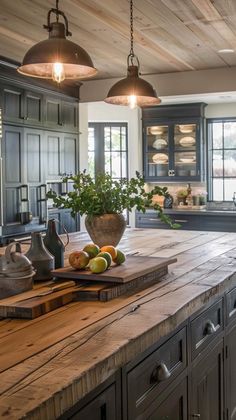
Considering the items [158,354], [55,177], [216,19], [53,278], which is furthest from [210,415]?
[55,177]

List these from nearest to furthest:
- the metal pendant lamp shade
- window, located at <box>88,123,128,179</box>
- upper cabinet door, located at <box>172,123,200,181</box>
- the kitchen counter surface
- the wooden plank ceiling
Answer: the metal pendant lamp shade → the wooden plank ceiling → the kitchen counter surface → upper cabinet door, located at <box>172,123,200,181</box> → window, located at <box>88,123,128,179</box>

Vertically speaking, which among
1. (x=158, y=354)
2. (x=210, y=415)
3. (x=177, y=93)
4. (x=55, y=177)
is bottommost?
(x=210, y=415)

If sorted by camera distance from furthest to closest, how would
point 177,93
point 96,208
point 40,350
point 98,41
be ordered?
point 177,93 → point 98,41 → point 96,208 → point 40,350

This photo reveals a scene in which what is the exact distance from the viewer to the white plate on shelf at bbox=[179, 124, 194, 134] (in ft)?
24.3

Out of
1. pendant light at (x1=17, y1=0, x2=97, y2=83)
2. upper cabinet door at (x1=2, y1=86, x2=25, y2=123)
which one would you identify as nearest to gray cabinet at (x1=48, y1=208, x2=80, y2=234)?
upper cabinet door at (x1=2, y1=86, x2=25, y2=123)

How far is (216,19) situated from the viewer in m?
3.68

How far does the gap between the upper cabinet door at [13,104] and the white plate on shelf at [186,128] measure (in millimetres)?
3071

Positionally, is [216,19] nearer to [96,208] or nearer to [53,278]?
[96,208]

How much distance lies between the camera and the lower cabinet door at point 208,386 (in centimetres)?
200

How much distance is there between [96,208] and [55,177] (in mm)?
2872

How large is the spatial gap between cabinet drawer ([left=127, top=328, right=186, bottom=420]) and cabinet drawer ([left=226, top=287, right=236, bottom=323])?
62cm

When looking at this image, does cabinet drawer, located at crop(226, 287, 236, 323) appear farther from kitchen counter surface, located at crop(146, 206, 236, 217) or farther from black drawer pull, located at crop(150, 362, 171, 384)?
kitchen counter surface, located at crop(146, 206, 236, 217)

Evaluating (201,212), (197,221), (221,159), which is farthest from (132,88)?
(221,159)

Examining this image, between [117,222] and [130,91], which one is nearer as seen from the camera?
[117,222]
